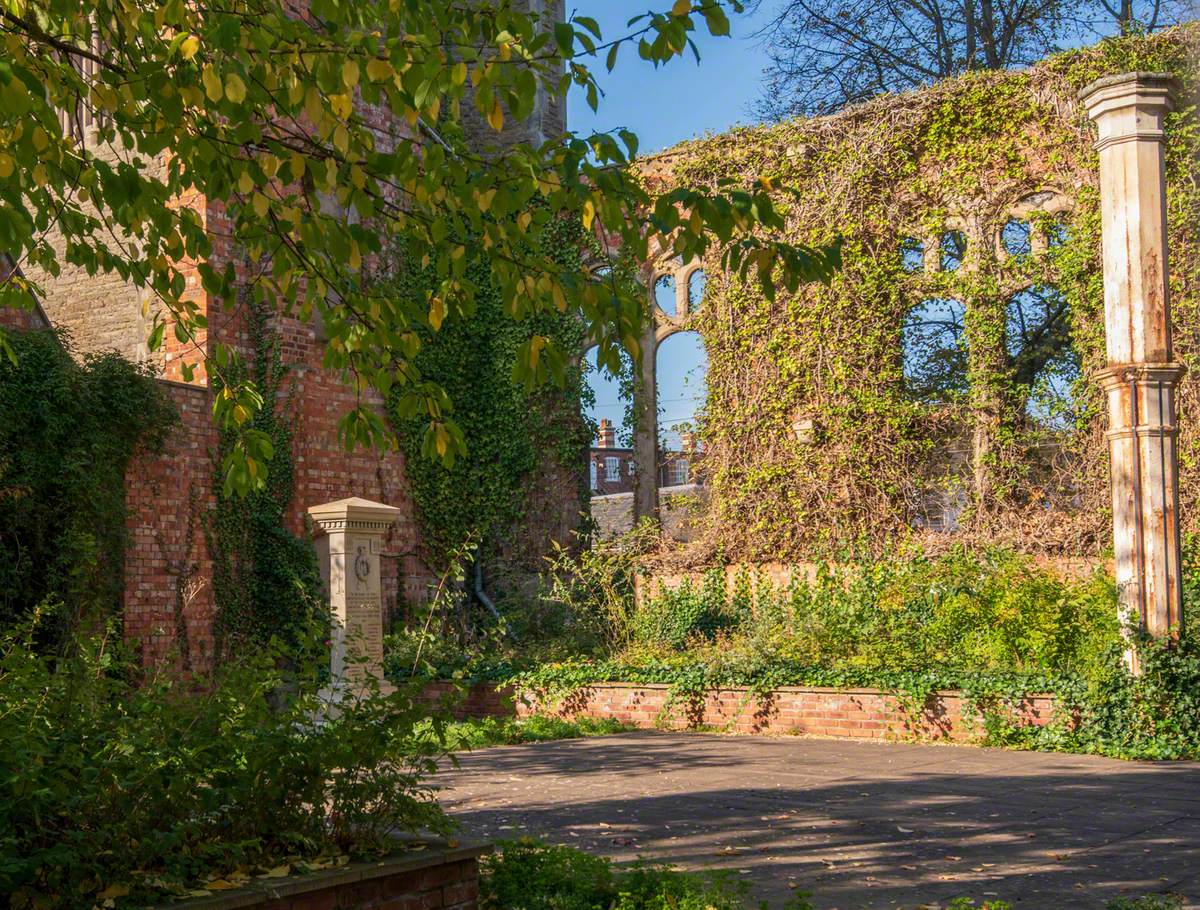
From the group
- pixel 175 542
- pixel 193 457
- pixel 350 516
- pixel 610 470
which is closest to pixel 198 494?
pixel 193 457

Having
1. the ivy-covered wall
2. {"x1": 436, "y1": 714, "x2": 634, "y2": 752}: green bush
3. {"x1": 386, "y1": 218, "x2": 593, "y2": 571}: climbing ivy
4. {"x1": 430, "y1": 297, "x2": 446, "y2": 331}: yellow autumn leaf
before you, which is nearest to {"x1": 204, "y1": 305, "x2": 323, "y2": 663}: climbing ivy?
{"x1": 386, "y1": 218, "x2": 593, "y2": 571}: climbing ivy

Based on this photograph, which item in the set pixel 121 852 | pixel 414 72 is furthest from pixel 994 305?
pixel 121 852

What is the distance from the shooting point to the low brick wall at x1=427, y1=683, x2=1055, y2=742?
10289 mm

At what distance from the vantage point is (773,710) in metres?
11.3

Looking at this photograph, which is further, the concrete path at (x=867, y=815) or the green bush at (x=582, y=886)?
the concrete path at (x=867, y=815)

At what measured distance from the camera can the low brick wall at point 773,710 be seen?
10.3 meters

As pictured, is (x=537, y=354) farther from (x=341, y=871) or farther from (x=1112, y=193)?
(x=1112, y=193)

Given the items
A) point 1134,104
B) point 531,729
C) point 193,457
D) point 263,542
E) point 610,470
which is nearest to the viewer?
point 1134,104

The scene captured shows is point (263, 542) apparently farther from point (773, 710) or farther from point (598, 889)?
point (598, 889)

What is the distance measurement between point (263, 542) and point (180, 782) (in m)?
10.1

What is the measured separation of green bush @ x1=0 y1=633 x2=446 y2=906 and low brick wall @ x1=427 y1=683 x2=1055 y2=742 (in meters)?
6.50

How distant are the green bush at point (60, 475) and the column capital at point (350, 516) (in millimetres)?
2010

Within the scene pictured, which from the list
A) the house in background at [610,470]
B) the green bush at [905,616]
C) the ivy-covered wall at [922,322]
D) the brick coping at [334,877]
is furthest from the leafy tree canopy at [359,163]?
the house in background at [610,470]

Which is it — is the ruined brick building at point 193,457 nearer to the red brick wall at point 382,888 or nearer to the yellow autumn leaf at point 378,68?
the yellow autumn leaf at point 378,68
